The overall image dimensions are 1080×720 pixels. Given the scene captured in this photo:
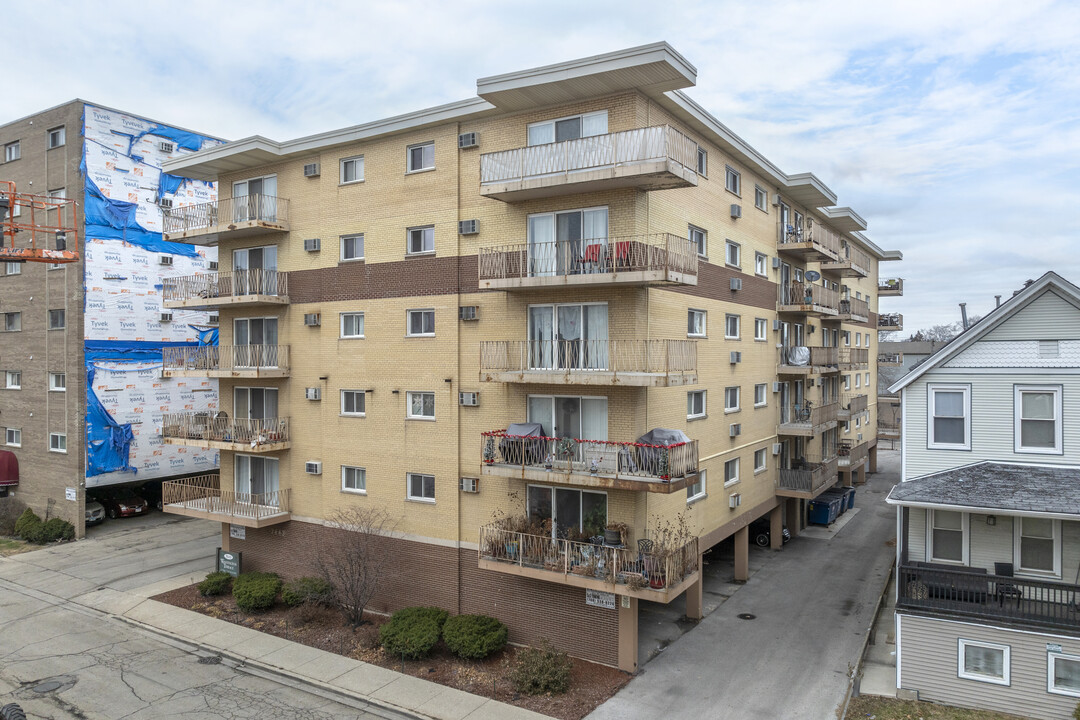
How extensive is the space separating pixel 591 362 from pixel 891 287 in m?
39.7

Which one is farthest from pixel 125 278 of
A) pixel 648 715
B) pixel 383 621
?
pixel 648 715

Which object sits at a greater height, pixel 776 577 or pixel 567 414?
pixel 567 414

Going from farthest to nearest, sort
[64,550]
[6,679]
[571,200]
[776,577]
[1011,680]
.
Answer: [64,550]
[776,577]
[571,200]
[6,679]
[1011,680]

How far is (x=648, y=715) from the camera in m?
14.9

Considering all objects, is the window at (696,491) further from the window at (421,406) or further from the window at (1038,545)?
the window at (1038,545)

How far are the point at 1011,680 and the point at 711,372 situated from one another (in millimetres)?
10561

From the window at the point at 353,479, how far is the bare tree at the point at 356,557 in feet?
1.94

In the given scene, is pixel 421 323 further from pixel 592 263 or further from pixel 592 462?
pixel 592 462

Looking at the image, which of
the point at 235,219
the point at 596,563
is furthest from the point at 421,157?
the point at 596,563

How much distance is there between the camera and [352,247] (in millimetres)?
21844

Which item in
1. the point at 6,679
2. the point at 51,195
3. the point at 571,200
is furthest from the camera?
the point at 51,195

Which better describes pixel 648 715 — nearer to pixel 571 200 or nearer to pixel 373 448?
pixel 373 448

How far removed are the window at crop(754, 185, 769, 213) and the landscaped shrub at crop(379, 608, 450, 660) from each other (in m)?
18.1

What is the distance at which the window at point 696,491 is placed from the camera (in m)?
19.8
